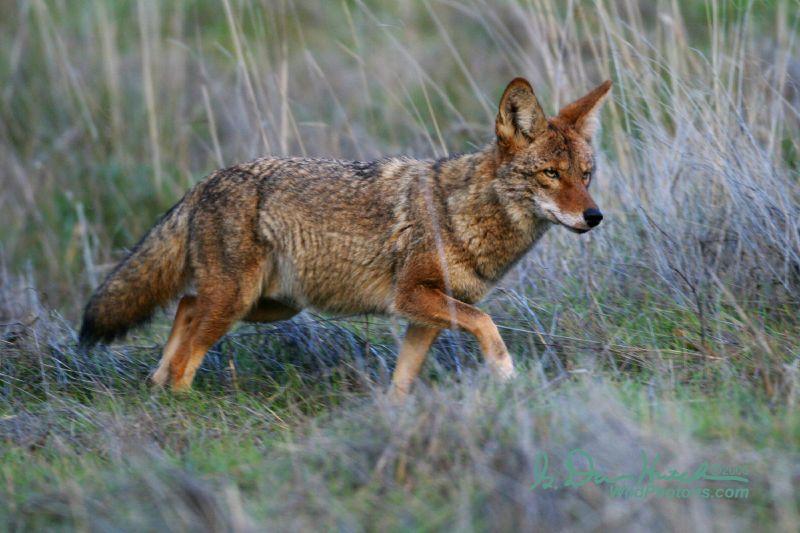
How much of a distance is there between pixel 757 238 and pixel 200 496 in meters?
3.66

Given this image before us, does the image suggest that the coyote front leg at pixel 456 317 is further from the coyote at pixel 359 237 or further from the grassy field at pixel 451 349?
the grassy field at pixel 451 349

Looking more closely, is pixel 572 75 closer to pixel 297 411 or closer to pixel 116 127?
pixel 297 411

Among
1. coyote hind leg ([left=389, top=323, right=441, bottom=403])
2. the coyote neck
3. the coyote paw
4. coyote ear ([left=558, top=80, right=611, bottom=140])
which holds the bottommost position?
coyote hind leg ([left=389, top=323, right=441, bottom=403])

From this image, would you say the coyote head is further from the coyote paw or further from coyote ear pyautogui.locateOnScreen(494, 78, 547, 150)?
the coyote paw

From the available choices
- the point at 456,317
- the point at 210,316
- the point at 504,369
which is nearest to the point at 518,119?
the point at 456,317

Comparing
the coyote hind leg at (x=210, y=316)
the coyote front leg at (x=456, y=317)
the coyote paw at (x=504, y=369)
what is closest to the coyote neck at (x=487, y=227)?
the coyote front leg at (x=456, y=317)

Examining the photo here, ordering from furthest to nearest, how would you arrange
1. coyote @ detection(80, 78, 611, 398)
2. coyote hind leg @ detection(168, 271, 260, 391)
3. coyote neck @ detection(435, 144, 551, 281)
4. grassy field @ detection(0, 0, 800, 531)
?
coyote hind leg @ detection(168, 271, 260, 391)
coyote neck @ detection(435, 144, 551, 281)
coyote @ detection(80, 78, 611, 398)
grassy field @ detection(0, 0, 800, 531)

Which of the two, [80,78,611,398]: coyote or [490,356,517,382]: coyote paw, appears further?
[80,78,611,398]: coyote

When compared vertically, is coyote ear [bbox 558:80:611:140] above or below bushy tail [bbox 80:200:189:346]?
above

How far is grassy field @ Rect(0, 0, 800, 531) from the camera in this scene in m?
3.29

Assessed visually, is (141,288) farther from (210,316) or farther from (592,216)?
(592,216)

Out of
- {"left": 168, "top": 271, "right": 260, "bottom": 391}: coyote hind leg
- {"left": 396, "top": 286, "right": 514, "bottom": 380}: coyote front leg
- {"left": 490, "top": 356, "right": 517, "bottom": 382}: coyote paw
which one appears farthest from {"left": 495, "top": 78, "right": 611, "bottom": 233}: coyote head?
{"left": 168, "top": 271, "right": 260, "bottom": 391}: coyote hind leg

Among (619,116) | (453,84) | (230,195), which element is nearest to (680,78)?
(619,116)

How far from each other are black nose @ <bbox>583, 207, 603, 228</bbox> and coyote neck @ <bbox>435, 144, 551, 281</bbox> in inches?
16.5
